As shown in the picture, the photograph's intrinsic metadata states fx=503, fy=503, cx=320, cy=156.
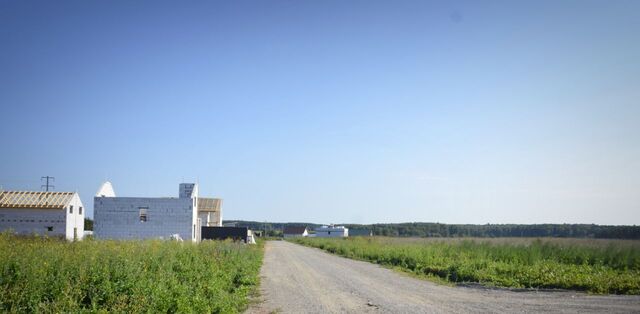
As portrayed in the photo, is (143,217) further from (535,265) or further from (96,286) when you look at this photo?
(96,286)

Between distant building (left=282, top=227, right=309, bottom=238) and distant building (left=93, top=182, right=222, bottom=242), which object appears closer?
distant building (left=93, top=182, right=222, bottom=242)

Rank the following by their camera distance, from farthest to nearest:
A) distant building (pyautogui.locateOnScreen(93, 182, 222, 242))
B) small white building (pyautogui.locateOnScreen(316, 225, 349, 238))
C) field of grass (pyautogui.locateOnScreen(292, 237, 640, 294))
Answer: small white building (pyautogui.locateOnScreen(316, 225, 349, 238)) → distant building (pyautogui.locateOnScreen(93, 182, 222, 242)) → field of grass (pyautogui.locateOnScreen(292, 237, 640, 294))

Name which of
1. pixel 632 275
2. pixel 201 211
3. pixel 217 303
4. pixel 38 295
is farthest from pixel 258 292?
pixel 201 211

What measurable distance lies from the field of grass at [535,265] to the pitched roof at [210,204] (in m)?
35.5

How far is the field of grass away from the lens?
19.7 m

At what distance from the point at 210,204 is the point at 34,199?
30070 millimetres

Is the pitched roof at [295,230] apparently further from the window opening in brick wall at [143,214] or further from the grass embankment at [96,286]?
the grass embankment at [96,286]

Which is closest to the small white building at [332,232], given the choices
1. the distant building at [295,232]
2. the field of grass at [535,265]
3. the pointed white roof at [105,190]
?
the distant building at [295,232]

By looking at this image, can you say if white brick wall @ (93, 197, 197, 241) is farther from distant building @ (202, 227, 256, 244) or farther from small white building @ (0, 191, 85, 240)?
distant building @ (202, 227, 256, 244)

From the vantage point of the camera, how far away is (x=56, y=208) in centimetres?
3978

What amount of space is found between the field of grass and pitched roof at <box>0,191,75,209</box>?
25.6m

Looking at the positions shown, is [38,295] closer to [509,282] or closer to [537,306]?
[537,306]

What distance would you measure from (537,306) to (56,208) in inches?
1454

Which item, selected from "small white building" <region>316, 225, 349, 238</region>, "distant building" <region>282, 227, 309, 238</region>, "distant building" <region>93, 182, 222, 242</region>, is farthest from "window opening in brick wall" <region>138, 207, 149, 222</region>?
"distant building" <region>282, 227, 309, 238</region>
